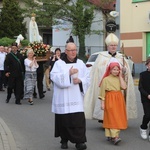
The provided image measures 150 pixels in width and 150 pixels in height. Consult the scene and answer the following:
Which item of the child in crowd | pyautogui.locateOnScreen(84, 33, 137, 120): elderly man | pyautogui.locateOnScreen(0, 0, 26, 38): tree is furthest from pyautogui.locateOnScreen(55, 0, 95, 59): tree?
the child in crowd

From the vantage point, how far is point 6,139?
25.6 feet

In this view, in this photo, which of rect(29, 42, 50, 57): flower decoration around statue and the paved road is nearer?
the paved road

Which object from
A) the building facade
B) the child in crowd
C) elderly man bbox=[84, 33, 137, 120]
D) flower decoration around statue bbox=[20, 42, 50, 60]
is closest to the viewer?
the child in crowd

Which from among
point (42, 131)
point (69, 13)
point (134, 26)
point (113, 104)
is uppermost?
point (69, 13)

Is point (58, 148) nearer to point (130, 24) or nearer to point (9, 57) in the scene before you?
point (9, 57)

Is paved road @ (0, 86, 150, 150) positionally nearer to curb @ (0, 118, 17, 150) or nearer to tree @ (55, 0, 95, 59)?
curb @ (0, 118, 17, 150)

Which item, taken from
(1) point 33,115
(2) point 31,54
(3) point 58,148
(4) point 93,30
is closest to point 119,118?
(3) point 58,148

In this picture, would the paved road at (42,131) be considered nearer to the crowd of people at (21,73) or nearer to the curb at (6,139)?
the curb at (6,139)

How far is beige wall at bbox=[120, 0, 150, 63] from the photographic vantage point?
2623cm

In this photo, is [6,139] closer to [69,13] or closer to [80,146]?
[80,146]

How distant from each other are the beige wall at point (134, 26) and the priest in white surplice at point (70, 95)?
19.8 m

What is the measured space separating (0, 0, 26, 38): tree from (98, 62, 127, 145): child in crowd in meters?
34.4

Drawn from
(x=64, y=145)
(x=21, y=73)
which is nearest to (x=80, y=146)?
(x=64, y=145)

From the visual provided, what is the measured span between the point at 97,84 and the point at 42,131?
→ 4.95ft
